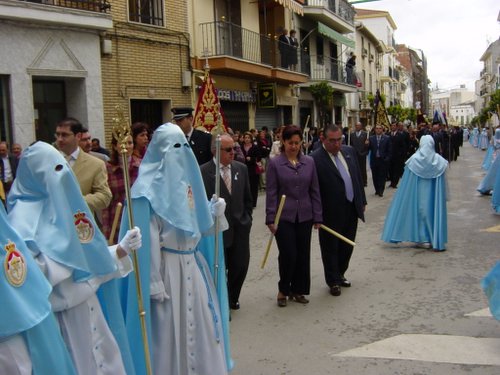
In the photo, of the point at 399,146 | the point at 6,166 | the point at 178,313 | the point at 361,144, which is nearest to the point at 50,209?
the point at 178,313

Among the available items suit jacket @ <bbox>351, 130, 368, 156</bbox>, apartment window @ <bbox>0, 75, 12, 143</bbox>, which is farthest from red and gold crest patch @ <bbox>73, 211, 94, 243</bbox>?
suit jacket @ <bbox>351, 130, 368, 156</bbox>

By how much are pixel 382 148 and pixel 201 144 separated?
31.2 feet

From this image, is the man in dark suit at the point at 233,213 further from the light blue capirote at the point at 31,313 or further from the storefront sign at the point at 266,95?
the storefront sign at the point at 266,95

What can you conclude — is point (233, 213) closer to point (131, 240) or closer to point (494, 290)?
point (494, 290)

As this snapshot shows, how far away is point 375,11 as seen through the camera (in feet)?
220

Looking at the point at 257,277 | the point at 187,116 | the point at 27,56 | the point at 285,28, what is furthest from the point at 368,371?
the point at 285,28

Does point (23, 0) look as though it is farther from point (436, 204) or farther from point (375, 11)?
point (375, 11)

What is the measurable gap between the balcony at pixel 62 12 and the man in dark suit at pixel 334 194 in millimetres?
7688

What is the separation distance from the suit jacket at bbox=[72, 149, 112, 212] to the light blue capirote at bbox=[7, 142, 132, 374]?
2.24 metres

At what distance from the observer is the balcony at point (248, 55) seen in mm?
18125

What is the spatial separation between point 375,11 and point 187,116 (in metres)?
63.6

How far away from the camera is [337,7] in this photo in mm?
30766

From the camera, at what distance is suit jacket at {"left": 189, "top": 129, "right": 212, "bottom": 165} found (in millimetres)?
7922

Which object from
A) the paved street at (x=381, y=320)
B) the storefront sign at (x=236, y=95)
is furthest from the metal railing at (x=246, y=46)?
the paved street at (x=381, y=320)
